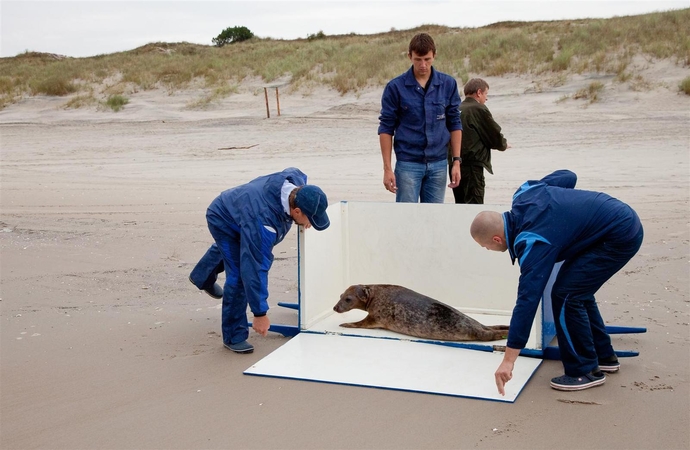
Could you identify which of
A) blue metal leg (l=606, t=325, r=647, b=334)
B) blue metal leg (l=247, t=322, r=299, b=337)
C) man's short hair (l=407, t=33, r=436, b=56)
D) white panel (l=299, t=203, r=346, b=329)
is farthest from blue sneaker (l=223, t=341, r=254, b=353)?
man's short hair (l=407, t=33, r=436, b=56)

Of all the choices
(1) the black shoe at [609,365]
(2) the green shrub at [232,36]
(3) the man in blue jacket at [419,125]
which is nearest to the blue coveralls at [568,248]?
(1) the black shoe at [609,365]

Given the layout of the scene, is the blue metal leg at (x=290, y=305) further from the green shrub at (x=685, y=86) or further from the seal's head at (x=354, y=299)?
the green shrub at (x=685, y=86)

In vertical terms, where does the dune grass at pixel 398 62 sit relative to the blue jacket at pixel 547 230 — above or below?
above

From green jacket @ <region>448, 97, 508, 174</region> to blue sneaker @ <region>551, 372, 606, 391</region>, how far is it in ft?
8.97

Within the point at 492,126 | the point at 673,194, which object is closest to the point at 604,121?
the point at 673,194

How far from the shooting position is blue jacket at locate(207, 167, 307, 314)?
5066 mm

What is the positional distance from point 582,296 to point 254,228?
6.54 ft

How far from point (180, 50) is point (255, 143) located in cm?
2896

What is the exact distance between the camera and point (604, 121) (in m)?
17.1

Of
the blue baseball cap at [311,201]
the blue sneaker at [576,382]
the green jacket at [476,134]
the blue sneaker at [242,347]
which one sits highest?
the green jacket at [476,134]

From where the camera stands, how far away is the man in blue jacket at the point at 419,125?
6621mm

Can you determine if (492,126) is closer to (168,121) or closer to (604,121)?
(604,121)

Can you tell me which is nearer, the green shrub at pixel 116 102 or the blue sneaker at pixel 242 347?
the blue sneaker at pixel 242 347

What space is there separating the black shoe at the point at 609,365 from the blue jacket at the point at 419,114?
90.2 inches
